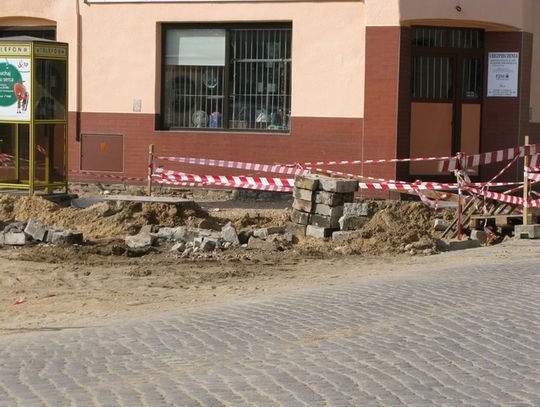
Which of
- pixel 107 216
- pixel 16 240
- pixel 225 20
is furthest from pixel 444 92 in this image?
pixel 16 240

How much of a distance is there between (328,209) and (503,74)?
27.8ft

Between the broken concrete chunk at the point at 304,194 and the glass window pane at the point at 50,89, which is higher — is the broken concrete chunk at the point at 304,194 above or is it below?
below

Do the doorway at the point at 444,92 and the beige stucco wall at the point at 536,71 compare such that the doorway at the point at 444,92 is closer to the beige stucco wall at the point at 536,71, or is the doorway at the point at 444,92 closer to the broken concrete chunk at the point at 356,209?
the beige stucco wall at the point at 536,71

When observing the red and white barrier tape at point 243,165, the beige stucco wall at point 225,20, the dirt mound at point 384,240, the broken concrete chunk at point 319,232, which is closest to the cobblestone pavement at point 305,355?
the dirt mound at point 384,240

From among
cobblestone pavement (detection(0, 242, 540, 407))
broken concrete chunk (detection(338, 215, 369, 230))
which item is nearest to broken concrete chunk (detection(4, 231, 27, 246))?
broken concrete chunk (detection(338, 215, 369, 230))

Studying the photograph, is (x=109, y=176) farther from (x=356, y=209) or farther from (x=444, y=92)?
(x=356, y=209)

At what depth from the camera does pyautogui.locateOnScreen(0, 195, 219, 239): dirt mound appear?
19000 millimetres

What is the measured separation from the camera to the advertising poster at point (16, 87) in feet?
67.9

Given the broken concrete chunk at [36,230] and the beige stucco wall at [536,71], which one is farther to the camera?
the beige stucco wall at [536,71]

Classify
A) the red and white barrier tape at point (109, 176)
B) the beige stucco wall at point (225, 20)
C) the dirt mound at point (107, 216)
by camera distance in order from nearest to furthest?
the dirt mound at point (107, 216)
the beige stucco wall at point (225, 20)
the red and white barrier tape at point (109, 176)

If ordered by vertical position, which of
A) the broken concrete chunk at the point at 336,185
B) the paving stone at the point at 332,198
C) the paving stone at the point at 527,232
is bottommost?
the paving stone at the point at 527,232

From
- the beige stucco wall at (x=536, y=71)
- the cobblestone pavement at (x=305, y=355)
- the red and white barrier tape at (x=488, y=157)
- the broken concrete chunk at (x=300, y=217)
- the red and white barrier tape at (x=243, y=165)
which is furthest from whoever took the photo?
the beige stucco wall at (x=536, y=71)

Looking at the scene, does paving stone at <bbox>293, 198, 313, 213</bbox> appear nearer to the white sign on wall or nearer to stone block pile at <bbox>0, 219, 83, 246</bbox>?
stone block pile at <bbox>0, 219, 83, 246</bbox>

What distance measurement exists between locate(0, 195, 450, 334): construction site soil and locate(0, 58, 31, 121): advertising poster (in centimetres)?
164
